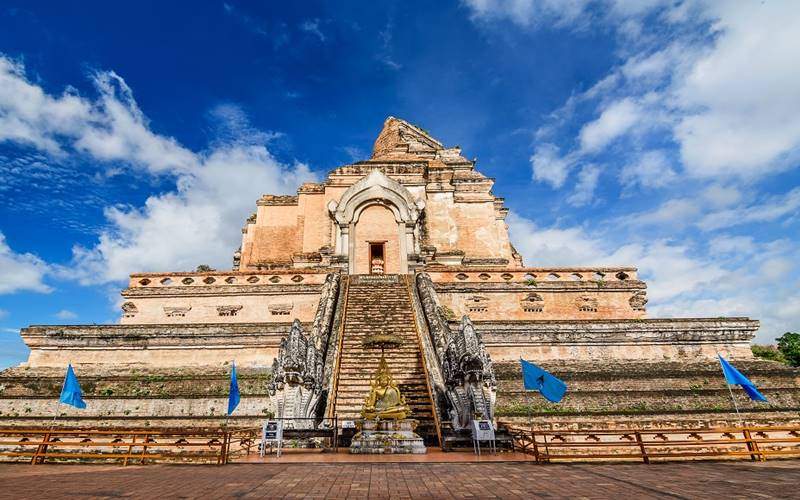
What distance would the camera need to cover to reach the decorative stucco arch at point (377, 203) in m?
24.7

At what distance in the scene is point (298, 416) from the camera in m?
11.3

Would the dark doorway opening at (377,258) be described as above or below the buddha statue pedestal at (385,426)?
above

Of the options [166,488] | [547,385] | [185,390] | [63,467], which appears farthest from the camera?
[185,390]

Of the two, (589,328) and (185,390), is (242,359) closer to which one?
(185,390)

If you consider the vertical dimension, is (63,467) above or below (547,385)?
below

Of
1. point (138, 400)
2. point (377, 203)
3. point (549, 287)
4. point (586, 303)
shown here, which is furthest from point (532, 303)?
point (138, 400)

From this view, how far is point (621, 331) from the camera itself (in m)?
16.6

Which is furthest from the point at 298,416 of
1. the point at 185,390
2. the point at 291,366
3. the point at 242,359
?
the point at 242,359

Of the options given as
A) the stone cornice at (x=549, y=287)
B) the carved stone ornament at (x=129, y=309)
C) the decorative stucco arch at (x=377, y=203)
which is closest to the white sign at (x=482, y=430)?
the stone cornice at (x=549, y=287)

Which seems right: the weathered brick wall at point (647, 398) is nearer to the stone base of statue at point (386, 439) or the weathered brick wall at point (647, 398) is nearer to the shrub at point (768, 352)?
the stone base of statue at point (386, 439)

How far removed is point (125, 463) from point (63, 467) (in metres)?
1.23

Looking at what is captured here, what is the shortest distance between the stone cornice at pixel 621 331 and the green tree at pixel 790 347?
2470 centimetres

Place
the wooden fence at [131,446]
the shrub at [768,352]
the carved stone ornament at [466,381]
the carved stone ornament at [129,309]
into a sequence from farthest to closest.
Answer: the shrub at [768,352] → the carved stone ornament at [129,309] → the carved stone ornament at [466,381] → the wooden fence at [131,446]

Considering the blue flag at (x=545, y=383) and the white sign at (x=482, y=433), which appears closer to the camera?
the white sign at (x=482, y=433)
